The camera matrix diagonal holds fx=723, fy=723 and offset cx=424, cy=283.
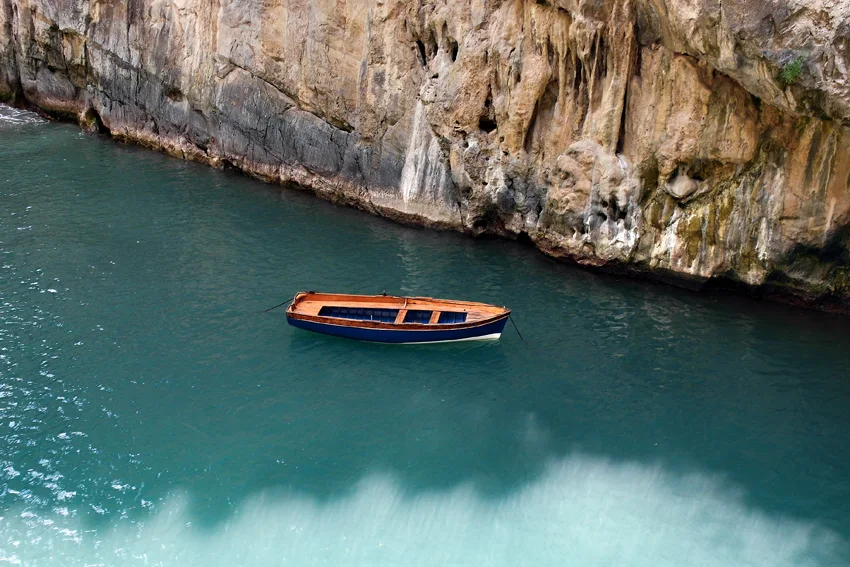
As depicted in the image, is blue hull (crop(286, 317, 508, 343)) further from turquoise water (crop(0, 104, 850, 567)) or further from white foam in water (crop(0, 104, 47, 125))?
white foam in water (crop(0, 104, 47, 125))

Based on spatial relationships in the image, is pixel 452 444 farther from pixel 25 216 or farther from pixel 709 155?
pixel 25 216

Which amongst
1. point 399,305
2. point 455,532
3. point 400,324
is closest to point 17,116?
point 399,305

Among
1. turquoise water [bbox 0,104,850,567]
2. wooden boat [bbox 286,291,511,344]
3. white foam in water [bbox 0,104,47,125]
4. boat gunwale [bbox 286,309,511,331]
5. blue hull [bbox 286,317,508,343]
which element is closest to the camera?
turquoise water [bbox 0,104,850,567]

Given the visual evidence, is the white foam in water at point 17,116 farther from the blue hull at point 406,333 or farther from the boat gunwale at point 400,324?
the boat gunwale at point 400,324

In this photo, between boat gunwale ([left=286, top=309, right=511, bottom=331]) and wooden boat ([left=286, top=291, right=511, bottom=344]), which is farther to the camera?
wooden boat ([left=286, top=291, right=511, bottom=344])

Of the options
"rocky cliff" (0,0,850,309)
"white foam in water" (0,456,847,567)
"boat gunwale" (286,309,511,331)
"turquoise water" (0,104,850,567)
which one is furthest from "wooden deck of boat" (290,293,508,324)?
"white foam in water" (0,456,847,567)

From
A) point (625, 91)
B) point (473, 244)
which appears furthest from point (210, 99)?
point (625, 91)

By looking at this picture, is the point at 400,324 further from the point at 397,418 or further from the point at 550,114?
the point at 550,114
